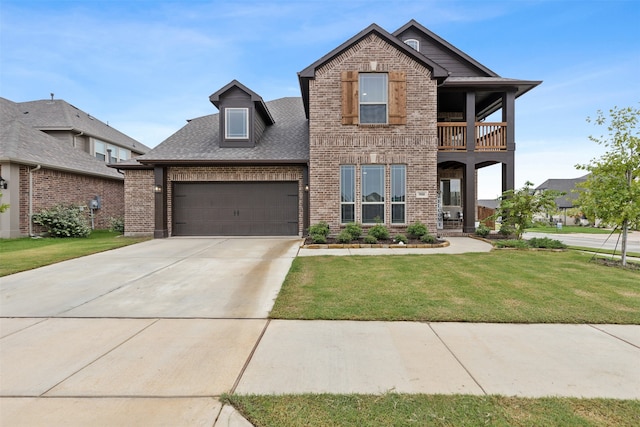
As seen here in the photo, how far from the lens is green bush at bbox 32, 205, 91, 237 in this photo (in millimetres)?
13062

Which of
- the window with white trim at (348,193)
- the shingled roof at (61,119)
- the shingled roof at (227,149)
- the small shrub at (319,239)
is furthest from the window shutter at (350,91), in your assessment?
the shingled roof at (61,119)

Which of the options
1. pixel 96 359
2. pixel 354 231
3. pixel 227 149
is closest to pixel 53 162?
pixel 227 149

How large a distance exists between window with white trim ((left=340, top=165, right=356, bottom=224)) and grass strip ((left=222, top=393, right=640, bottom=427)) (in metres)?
9.10

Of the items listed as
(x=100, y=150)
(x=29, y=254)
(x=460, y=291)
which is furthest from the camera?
(x=100, y=150)

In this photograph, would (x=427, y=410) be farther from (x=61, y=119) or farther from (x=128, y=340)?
(x=61, y=119)

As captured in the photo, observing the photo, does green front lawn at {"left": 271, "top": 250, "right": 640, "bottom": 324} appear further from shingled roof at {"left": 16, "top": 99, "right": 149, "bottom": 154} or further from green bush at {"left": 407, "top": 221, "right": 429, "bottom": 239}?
shingled roof at {"left": 16, "top": 99, "right": 149, "bottom": 154}

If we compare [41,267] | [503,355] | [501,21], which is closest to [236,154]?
[41,267]

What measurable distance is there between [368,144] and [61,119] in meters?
19.3

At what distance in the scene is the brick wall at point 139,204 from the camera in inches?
504

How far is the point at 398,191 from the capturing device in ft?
37.0

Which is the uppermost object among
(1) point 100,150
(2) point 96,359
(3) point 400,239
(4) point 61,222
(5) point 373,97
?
(5) point 373,97

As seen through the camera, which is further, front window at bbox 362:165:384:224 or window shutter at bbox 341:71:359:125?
front window at bbox 362:165:384:224

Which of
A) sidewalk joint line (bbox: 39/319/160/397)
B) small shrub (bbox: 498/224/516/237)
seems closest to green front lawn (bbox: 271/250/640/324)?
sidewalk joint line (bbox: 39/319/160/397)

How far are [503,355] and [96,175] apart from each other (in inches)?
767
